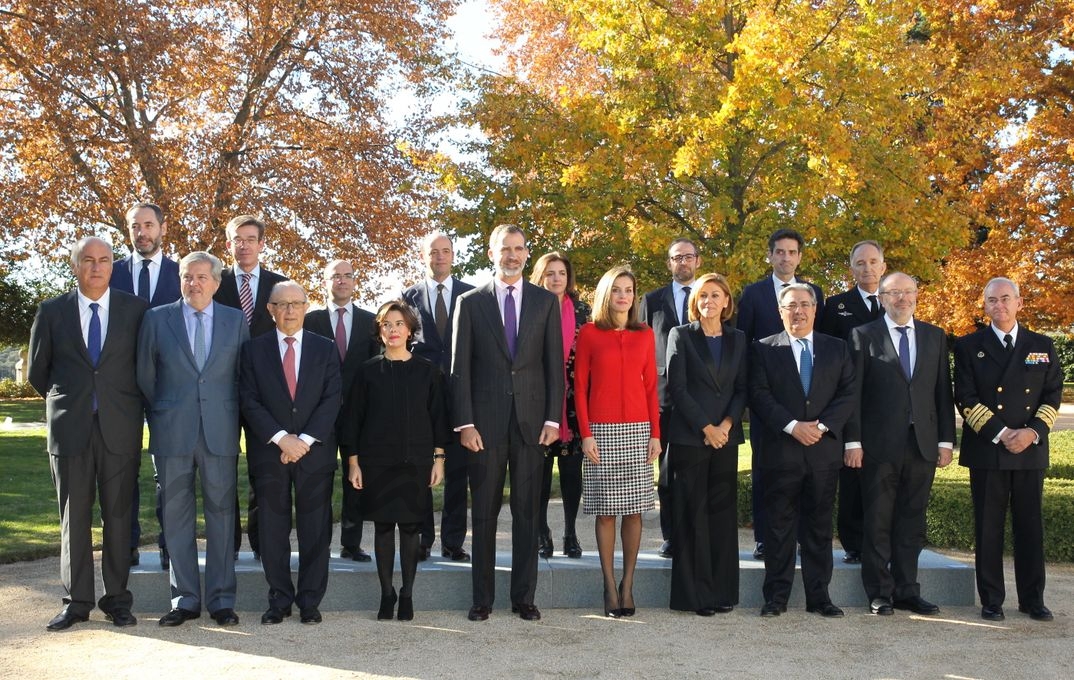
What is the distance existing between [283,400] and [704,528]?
2.62 m

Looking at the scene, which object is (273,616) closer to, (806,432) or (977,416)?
(806,432)

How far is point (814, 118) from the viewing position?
12148 mm

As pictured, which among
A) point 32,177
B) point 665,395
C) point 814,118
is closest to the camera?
point 665,395

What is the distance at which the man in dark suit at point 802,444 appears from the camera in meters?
6.15

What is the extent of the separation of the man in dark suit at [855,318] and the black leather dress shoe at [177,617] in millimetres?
4122

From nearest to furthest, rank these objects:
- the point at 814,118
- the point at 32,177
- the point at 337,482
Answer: the point at 814,118
the point at 337,482
the point at 32,177

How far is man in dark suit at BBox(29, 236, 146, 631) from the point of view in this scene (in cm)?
573

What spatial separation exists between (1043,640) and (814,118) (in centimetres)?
784

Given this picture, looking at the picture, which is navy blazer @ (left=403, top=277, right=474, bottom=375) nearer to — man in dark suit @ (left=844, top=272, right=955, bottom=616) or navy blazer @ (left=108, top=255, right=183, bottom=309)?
navy blazer @ (left=108, top=255, right=183, bottom=309)

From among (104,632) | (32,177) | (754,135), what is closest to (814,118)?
(754,135)

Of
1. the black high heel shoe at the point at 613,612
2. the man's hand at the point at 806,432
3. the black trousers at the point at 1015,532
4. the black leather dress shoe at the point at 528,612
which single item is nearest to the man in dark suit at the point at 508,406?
the black leather dress shoe at the point at 528,612

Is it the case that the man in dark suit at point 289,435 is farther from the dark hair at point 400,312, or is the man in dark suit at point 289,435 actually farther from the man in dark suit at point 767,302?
the man in dark suit at point 767,302

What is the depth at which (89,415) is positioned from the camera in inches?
226

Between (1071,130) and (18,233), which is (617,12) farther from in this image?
(18,233)
